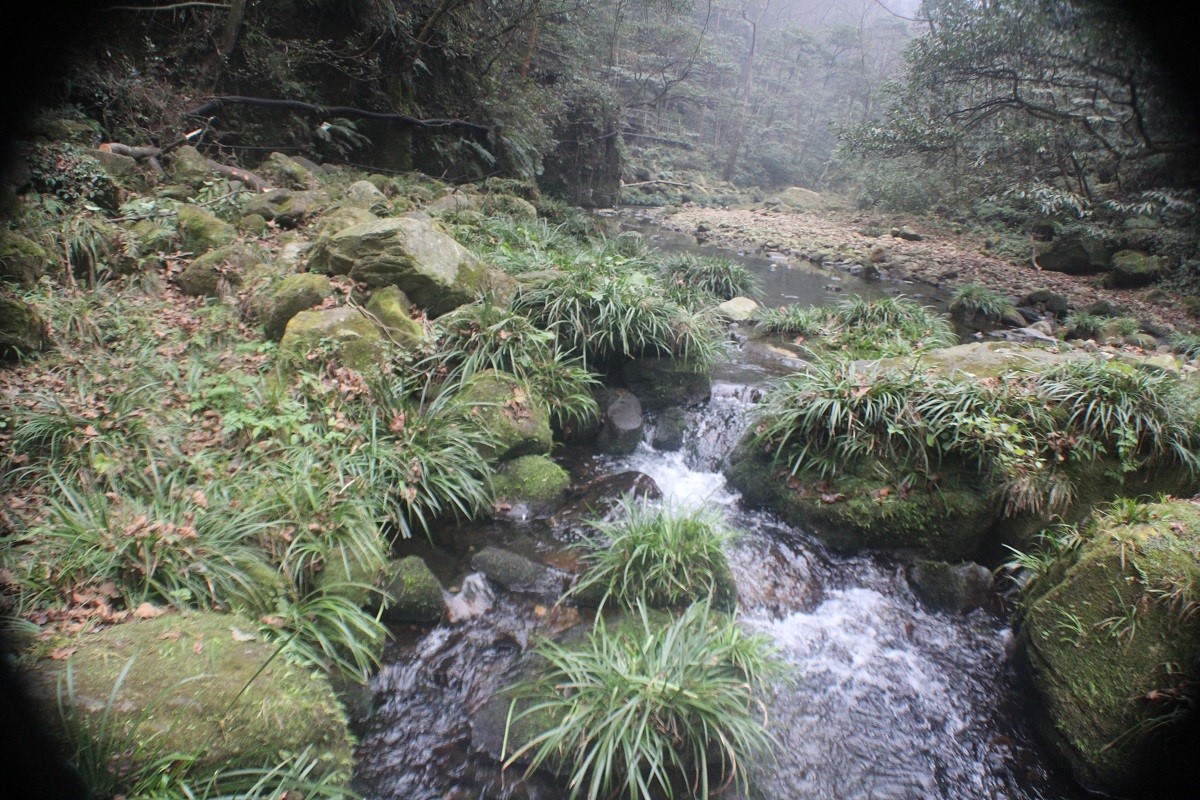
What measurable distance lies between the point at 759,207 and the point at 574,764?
31.0 metres

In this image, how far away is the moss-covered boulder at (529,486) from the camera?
431 cm

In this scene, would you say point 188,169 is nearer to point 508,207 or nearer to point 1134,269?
point 508,207

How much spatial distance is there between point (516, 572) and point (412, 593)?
729 millimetres

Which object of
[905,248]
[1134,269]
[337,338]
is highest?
[1134,269]

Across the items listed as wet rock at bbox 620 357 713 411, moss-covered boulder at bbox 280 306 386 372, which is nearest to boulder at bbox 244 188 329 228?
moss-covered boulder at bbox 280 306 386 372

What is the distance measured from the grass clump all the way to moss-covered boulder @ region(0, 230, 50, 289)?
13652mm

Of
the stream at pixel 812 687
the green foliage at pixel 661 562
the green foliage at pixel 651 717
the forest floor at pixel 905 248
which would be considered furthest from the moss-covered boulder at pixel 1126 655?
the forest floor at pixel 905 248

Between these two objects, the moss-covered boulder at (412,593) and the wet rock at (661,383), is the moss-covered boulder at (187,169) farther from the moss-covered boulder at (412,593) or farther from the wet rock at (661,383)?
the moss-covered boulder at (412,593)

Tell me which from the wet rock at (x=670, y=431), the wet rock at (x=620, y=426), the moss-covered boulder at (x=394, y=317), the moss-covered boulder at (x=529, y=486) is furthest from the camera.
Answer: the wet rock at (x=670, y=431)

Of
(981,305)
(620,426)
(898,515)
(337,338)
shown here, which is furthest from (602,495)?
(981,305)

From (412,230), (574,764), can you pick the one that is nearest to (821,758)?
(574,764)

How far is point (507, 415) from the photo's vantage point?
4.57 m

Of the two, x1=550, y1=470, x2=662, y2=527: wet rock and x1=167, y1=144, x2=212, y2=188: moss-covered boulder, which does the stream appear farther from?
x1=167, y1=144, x2=212, y2=188: moss-covered boulder

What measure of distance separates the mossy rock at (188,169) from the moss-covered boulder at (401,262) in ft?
7.55
